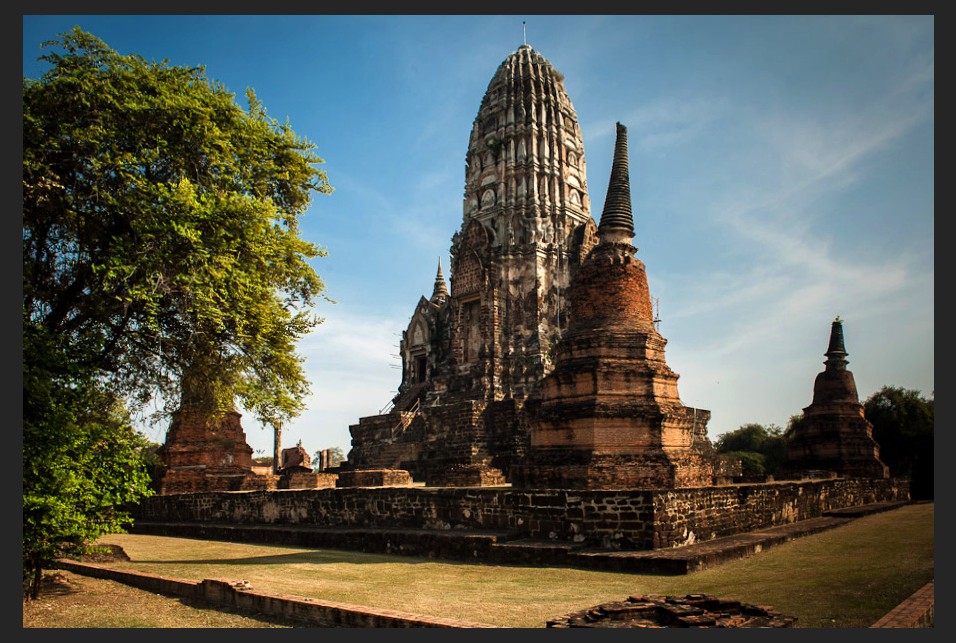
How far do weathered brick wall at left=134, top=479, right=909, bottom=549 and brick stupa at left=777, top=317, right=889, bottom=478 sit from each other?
562 centimetres

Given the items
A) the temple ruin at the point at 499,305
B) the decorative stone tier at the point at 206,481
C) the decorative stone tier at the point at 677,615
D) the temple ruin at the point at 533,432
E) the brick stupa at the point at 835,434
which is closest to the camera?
the decorative stone tier at the point at 677,615

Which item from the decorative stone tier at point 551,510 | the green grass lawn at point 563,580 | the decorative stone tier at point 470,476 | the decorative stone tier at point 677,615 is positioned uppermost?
the decorative stone tier at point 470,476

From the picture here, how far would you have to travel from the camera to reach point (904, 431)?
32.8 metres

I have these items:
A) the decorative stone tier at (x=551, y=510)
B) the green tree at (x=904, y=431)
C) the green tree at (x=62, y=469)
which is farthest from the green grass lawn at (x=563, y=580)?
the green tree at (x=904, y=431)

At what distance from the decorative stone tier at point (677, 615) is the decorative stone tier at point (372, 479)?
1505cm

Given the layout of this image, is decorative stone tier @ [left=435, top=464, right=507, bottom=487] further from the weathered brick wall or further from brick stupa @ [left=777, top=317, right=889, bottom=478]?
brick stupa @ [left=777, top=317, right=889, bottom=478]

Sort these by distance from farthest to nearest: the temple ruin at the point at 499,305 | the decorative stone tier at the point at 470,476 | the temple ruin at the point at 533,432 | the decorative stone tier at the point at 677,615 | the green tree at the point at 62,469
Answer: the temple ruin at the point at 499,305 → the decorative stone tier at the point at 470,476 → the temple ruin at the point at 533,432 → the green tree at the point at 62,469 → the decorative stone tier at the point at 677,615

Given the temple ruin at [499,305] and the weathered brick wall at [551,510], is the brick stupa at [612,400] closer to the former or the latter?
the weathered brick wall at [551,510]

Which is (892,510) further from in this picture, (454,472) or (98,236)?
(98,236)

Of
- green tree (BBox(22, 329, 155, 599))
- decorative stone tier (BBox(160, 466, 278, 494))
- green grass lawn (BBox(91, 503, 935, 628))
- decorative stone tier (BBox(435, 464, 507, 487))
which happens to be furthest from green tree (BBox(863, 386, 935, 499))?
green tree (BBox(22, 329, 155, 599))

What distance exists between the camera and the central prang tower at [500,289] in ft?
93.9

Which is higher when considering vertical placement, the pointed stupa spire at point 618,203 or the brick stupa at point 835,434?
the pointed stupa spire at point 618,203

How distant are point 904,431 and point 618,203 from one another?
25.3m

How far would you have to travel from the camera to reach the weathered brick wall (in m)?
10.8
